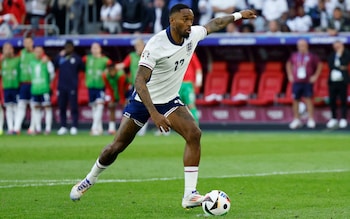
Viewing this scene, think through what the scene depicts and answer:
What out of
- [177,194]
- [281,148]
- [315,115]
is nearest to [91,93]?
[315,115]

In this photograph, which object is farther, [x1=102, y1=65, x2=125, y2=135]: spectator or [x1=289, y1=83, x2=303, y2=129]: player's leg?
[x1=289, y1=83, x2=303, y2=129]: player's leg

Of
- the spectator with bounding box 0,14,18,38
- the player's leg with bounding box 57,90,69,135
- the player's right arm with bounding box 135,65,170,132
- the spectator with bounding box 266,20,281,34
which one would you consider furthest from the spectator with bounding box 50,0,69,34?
the player's right arm with bounding box 135,65,170,132

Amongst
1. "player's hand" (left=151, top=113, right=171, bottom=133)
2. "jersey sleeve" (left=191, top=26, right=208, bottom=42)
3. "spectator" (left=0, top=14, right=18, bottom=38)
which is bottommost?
"spectator" (left=0, top=14, right=18, bottom=38)

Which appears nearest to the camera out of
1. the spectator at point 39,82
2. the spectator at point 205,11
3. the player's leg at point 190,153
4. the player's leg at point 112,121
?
the player's leg at point 190,153

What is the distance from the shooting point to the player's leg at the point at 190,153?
1046 centimetres

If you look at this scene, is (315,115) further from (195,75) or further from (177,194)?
(177,194)

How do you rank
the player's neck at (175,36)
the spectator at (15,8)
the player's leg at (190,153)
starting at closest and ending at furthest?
the player's leg at (190,153) < the player's neck at (175,36) < the spectator at (15,8)

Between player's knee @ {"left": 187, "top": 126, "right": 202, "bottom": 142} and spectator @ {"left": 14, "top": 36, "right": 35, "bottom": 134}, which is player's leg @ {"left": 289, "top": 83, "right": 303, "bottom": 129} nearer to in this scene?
spectator @ {"left": 14, "top": 36, "right": 35, "bottom": 134}

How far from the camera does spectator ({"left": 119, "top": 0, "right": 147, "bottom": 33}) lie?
29188 millimetres

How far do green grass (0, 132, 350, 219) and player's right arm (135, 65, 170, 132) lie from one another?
3.01ft

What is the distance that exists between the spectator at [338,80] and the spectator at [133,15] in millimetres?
5810

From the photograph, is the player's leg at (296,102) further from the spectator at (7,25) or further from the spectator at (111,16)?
the spectator at (7,25)

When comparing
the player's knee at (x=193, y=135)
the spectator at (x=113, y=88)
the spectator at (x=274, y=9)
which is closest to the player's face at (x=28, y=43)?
the spectator at (x=113, y=88)

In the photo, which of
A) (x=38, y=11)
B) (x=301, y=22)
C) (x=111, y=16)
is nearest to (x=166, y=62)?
(x=301, y=22)
